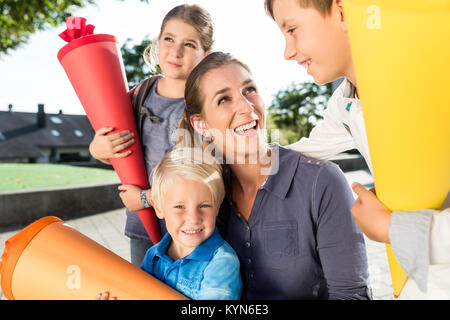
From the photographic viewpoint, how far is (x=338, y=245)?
1223mm

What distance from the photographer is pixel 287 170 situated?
132cm

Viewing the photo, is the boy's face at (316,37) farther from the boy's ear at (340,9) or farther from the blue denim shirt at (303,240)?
the blue denim shirt at (303,240)

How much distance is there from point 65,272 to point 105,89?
0.69m

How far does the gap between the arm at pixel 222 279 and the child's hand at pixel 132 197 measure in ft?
1.44

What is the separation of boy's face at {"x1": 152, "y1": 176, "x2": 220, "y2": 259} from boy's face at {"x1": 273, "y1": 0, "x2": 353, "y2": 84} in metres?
0.49

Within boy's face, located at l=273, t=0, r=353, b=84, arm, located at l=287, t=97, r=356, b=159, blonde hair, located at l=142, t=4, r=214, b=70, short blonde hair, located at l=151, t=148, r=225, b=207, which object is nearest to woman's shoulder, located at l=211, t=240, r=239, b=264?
short blonde hair, located at l=151, t=148, r=225, b=207

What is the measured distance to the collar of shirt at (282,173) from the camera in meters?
1.28

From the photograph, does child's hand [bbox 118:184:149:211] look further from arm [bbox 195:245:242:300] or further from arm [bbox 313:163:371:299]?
arm [bbox 313:163:371:299]

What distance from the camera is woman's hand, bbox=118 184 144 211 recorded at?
150 cm

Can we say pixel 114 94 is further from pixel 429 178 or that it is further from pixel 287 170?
pixel 429 178

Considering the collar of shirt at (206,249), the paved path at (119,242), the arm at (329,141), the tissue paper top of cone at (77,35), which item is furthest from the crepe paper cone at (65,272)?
the paved path at (119,242)

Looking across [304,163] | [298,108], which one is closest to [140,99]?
[304,163]

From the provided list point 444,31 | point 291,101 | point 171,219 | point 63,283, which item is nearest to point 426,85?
point 444,31

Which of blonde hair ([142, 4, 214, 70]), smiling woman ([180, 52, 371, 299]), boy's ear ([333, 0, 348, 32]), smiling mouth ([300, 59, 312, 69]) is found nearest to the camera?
boy's ear ([333, 0, 348, 32])
